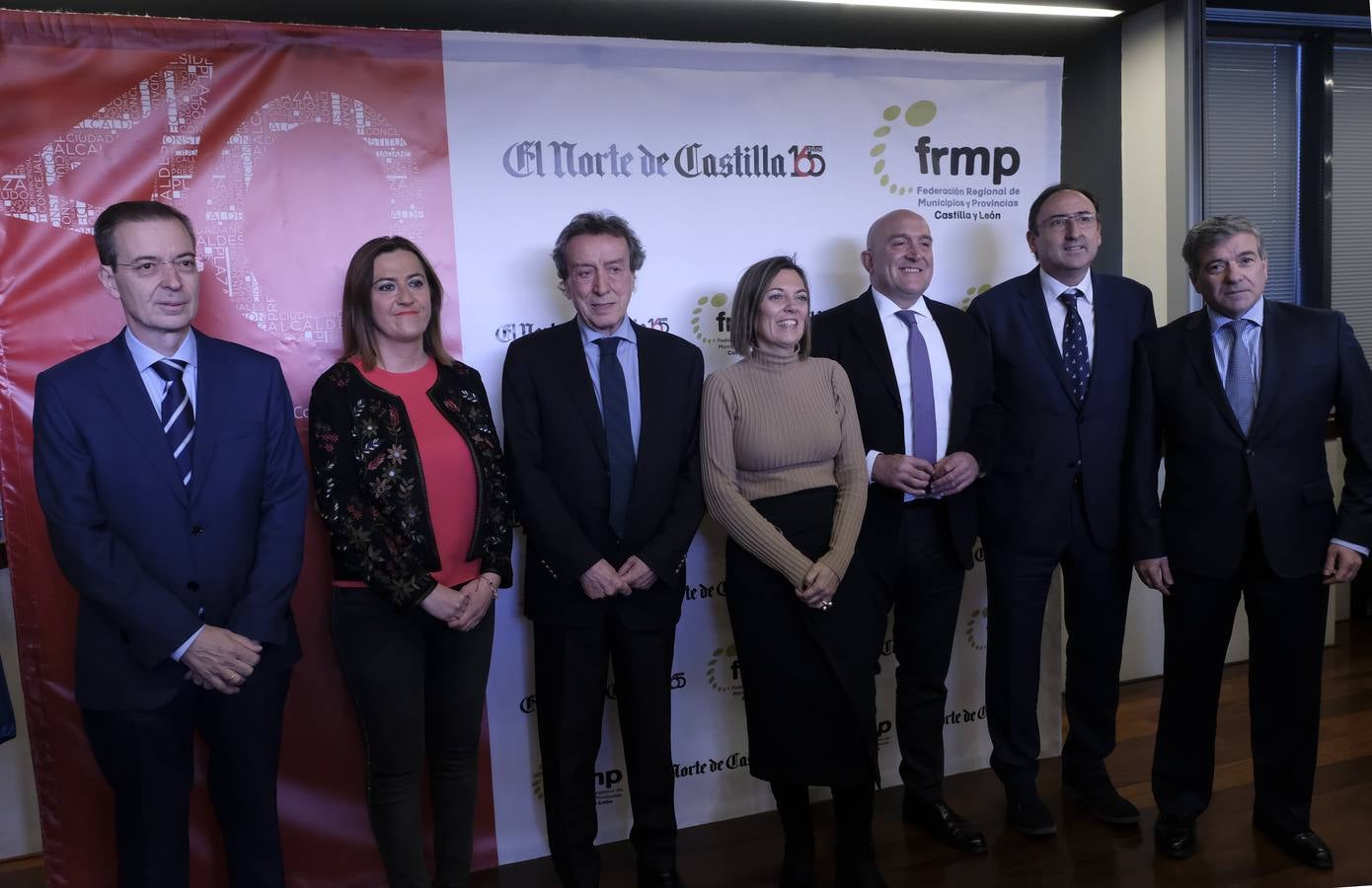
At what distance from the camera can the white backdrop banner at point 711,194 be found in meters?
3.01

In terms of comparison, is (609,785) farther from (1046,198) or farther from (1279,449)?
(1046,198)

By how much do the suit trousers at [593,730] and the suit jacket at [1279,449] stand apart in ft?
5.20

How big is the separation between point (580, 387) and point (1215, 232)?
1.86m

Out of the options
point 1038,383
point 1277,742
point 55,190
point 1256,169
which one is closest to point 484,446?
point 55,190

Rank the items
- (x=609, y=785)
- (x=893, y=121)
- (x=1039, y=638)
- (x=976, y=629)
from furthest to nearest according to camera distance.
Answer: (x=976, y=629), (x=893, y=121), (x=609, y=785), (x=1039, y=638)

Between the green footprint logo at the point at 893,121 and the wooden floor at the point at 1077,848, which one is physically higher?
the green footprint logo at the point at 893,121

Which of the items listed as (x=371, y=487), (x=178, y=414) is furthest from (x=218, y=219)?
(x=371, y=487)

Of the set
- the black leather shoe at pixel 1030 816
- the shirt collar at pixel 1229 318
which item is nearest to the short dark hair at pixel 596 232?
the shirt collar at pixel 1229 318

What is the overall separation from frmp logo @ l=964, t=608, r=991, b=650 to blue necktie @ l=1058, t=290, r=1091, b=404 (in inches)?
40.2

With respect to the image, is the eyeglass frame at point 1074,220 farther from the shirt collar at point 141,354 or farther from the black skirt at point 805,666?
the shirt collar at point 141,354

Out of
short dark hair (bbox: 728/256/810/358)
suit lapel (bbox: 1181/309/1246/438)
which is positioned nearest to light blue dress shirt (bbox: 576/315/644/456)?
short dark hair (bbox: 728/256/810/358)

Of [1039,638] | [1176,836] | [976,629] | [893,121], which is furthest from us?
[976,629]

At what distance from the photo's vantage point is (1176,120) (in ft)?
13.2

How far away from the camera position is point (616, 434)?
2.63 m
